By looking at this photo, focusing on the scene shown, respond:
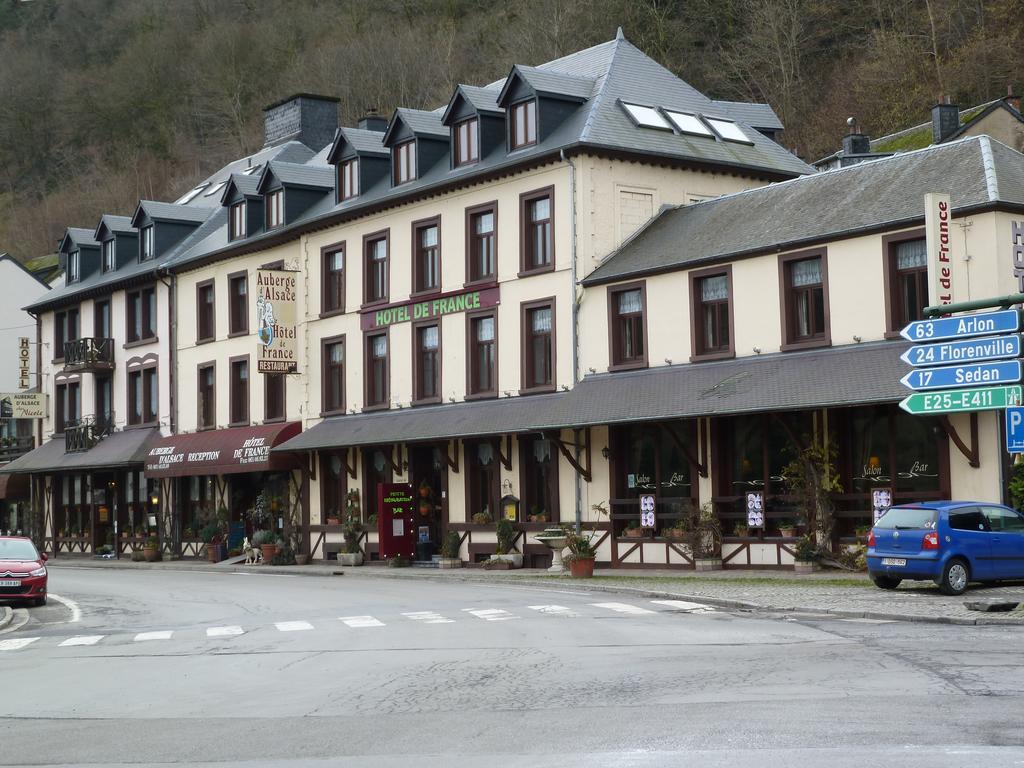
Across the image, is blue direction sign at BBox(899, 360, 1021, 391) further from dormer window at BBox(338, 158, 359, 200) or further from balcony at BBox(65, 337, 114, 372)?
balcony at BBox(65, 337, 114, 372)

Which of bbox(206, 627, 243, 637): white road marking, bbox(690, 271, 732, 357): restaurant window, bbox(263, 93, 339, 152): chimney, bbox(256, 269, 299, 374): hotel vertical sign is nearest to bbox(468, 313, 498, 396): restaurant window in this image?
bbox(690, 271, 732, 357): restaurant window

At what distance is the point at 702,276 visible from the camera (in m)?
30.7

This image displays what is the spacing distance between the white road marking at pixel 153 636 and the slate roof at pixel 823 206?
1466cm

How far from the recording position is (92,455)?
51.3 meters

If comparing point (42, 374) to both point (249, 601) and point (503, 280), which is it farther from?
point (249, 601)

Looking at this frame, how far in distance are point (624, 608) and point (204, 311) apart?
2981 centimetres

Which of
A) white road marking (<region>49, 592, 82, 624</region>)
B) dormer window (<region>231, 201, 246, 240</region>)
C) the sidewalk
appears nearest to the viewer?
the sidewalk

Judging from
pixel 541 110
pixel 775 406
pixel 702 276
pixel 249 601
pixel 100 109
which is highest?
pixel 100 109

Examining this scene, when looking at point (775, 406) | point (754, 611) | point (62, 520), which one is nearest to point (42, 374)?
point (62, 520)

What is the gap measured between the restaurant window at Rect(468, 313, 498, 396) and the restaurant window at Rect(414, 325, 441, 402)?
1565 millimetres

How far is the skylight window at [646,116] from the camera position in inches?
1401

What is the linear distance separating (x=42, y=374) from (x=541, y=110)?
3043cm

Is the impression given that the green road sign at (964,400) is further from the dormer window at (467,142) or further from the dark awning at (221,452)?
the dark awning at (221,452)

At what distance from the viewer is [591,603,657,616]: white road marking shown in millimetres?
20944
